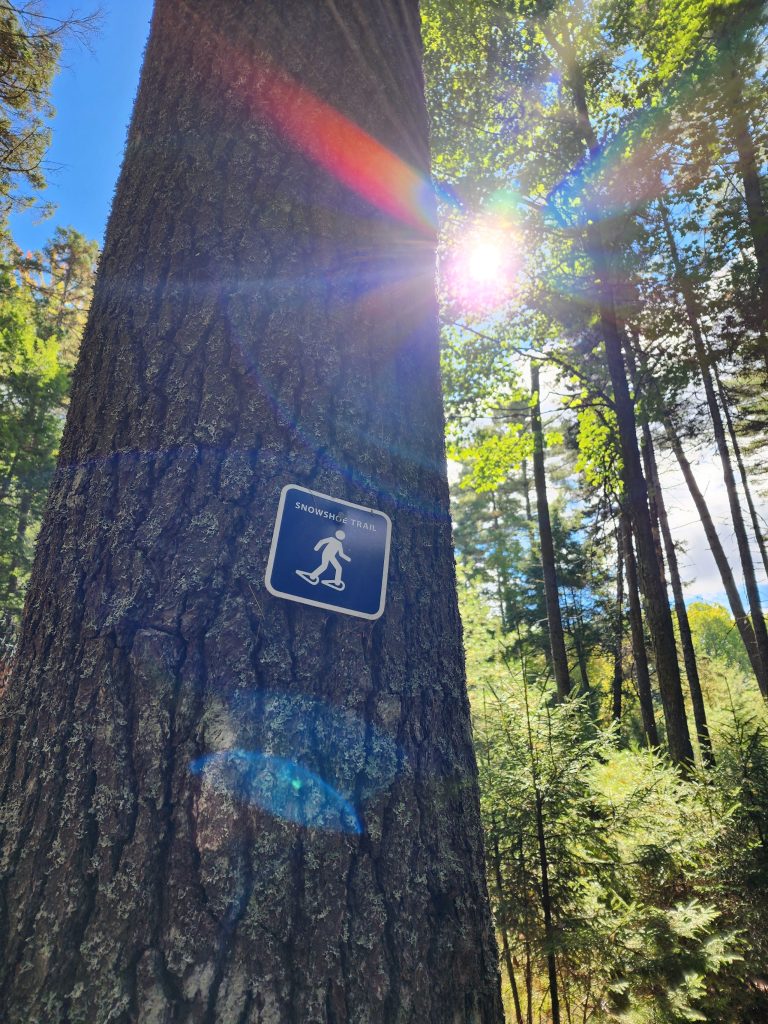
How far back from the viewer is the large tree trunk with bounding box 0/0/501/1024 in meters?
0.73

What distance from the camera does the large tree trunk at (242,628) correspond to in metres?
0.73

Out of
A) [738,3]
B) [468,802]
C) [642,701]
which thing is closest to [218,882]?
[468,802]

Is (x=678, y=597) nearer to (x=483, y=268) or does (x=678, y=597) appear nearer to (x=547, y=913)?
(x=483, y=268)

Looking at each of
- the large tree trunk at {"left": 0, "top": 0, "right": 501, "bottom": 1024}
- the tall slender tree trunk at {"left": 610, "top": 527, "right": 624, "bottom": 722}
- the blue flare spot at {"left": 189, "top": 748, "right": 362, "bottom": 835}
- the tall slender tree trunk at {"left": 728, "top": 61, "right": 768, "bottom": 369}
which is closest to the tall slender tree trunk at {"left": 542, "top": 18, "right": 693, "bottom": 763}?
the tall slender tree trunk at {"left": 728, "top": 61, "right": 768, "bottom": 369}

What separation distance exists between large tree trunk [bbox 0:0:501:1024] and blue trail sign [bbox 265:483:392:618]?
0.08 feet

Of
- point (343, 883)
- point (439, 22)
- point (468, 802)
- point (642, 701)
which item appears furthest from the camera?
point (642, 701)

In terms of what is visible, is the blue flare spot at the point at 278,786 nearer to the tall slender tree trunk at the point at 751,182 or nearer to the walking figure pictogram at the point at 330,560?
the walking figure pictogram at the point at 330,560

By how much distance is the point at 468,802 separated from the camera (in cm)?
99

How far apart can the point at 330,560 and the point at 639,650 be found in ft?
48.5

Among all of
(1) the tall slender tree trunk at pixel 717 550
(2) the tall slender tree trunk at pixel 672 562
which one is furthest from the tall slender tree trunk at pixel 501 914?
(1) the tall slender tree trunk at pixel 717 550

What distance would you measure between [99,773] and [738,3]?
34.5 feet

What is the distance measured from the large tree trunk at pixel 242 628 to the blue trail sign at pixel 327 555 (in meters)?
0.03

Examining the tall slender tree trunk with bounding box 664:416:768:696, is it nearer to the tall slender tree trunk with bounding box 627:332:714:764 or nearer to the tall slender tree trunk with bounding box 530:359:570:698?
the tall slender tree trunk with bounding box 627:332:714:764

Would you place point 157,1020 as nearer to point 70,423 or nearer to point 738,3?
point 70,423
